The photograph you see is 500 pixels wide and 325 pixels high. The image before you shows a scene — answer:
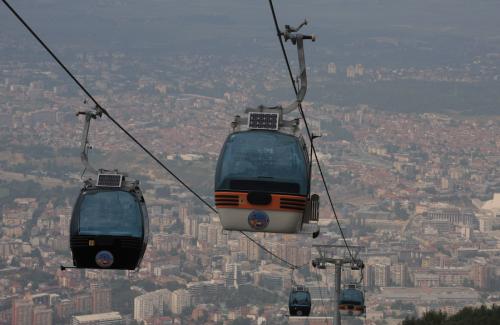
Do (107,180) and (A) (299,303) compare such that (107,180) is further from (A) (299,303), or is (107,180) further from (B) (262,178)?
(A) (299,303)

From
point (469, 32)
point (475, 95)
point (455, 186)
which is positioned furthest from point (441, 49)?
point (455, 186)

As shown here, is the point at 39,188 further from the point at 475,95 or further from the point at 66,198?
the point at 475,95

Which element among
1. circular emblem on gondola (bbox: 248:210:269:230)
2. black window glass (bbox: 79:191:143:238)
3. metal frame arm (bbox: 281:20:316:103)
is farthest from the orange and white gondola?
black window glass (bbox: 79:191:143:238)

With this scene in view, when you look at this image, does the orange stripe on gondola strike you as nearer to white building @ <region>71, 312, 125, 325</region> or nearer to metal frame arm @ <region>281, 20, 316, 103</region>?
metal frame arm @ <region>281, 20, 316, 103</region>

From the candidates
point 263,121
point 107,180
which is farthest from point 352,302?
point 263,121

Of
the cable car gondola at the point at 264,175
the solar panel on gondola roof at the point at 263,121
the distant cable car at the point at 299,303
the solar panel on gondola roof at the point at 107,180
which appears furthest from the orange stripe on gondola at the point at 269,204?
the distant cable car at the point at 299,303

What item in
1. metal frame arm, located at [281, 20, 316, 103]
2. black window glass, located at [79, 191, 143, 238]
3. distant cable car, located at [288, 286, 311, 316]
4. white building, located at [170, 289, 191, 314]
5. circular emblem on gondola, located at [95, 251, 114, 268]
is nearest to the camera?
metal frame arm, located at [281, 20, 316, 103]
